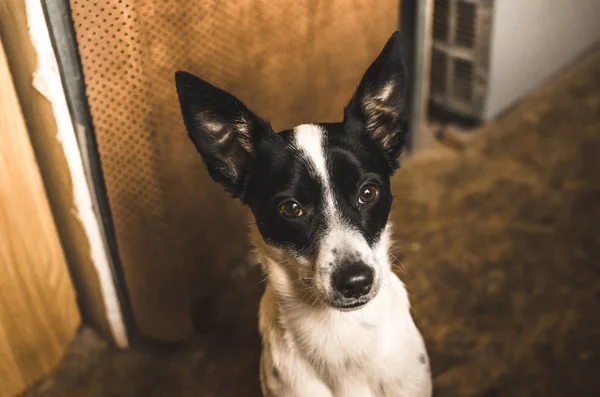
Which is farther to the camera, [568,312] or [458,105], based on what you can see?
[458,105]

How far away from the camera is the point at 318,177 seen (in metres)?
1.49

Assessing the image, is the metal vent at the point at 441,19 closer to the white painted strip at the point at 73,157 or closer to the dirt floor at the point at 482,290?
the dirt floor at the point at 482,290

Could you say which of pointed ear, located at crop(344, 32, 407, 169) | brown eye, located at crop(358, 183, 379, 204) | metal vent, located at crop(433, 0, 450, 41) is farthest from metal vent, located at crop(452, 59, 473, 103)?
brown eye, located at crop(358, 183, 379, 204)

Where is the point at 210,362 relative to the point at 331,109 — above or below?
below

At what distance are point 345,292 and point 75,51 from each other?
936mm

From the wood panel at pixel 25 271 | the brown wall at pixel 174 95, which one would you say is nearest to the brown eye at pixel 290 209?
the brown wall at pixel 174 95

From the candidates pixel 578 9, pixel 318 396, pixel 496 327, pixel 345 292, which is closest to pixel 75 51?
pixel 345 292

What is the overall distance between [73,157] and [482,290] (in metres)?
1.46

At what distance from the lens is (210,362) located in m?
2.29

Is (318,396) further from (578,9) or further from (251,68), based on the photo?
(578,9)

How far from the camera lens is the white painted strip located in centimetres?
167

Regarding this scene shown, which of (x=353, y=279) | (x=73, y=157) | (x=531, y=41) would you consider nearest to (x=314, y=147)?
(x=353, y=279)

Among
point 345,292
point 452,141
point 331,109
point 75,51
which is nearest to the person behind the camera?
point 345,292

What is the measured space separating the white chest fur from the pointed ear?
336 millimetres
